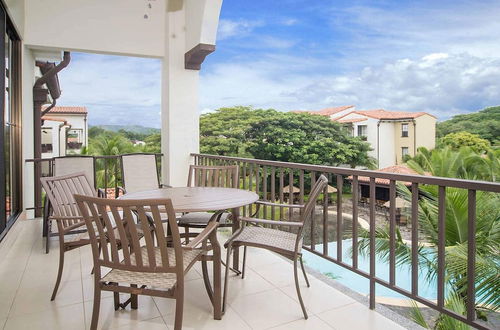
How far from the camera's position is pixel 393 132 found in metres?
29.6

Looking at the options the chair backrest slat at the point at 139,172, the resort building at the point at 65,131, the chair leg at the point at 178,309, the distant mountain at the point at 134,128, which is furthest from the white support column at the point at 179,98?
the distant mountain at the point at 134,128

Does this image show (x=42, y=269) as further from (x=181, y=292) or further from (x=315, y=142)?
(x=315, y=142)

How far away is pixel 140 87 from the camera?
31.5 meters

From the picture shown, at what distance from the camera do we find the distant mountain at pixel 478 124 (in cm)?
3038

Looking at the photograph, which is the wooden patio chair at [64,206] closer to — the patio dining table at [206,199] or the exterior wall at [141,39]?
the patio dining table at [206,199]

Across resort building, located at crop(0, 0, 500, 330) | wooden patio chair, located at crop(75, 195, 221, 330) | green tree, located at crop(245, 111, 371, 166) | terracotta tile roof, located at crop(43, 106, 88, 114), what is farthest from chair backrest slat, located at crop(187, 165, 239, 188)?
terracotta tile roof, located at crop(43, 106, 88, 114)

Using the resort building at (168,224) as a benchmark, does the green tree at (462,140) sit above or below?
above

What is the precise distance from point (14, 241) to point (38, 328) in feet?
7.78

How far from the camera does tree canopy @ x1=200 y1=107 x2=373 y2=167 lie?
2456 centimetres

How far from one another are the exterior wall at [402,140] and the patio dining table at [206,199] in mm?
28474

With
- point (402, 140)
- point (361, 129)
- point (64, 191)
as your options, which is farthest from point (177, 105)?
point (402, 140)

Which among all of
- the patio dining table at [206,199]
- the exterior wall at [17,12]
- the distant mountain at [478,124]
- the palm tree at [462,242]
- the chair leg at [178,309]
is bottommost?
the palm tree at [462,242]

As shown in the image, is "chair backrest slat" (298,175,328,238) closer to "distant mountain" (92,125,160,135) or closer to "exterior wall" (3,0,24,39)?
"exterior wall" (3,0,24,39)

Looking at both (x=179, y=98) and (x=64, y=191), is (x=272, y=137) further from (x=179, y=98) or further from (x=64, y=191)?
(x=64, y=191)
